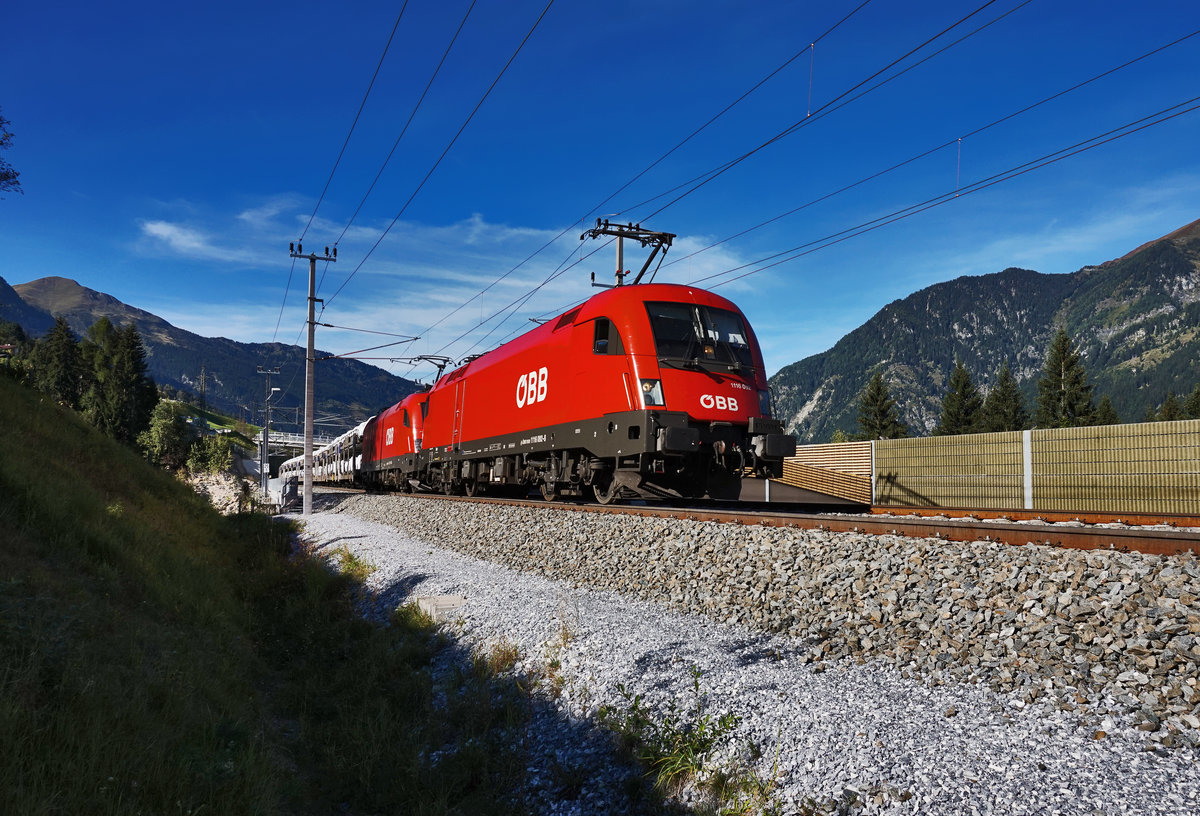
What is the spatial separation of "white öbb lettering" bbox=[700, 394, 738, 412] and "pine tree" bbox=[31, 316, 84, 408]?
85.7 metres

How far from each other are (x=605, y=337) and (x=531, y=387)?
3.42 m

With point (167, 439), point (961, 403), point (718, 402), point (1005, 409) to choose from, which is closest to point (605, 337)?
point (718, 402)

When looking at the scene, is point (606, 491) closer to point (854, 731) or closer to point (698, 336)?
point (698, 336)

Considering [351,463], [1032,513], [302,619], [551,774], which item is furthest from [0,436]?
[351,463]

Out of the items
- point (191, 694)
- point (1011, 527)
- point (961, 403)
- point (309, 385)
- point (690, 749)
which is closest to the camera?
point (690, 749)

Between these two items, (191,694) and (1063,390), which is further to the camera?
(1063,390)

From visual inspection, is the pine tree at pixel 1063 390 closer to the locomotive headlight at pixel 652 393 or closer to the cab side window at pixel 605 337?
the cab side window at pixel 605 337

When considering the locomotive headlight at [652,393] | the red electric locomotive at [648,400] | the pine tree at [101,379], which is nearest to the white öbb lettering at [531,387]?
the red electric locomotive at [648,400]

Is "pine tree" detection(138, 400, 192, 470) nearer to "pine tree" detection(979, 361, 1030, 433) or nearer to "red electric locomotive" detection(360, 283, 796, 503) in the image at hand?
"red electric locomotive" detection(360, 283, 796, 503)

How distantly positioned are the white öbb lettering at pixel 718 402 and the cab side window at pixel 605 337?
1.79 meters

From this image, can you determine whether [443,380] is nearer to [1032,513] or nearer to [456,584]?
[456,584]

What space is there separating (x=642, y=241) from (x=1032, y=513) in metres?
18.3

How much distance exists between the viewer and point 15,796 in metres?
3.52

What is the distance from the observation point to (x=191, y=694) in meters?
5.63
